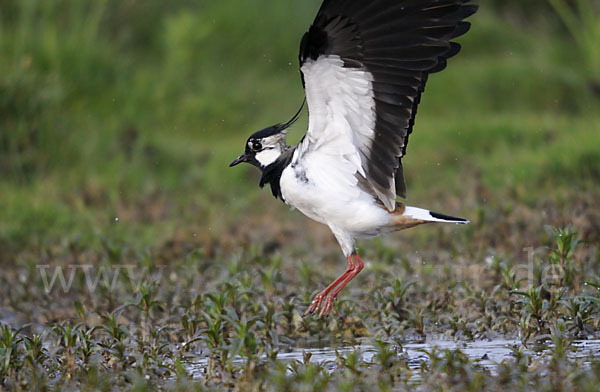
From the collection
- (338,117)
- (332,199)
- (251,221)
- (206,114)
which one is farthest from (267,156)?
(206,114)

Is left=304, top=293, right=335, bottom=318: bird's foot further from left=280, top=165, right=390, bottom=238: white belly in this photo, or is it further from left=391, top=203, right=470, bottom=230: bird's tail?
left=391, top=203, right=470, bottom=230: bird's tail

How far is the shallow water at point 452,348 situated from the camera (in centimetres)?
383

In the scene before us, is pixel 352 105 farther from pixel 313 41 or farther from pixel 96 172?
pixel 96 172

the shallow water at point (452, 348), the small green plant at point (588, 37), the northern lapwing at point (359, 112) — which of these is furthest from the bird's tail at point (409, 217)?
the small green plant at point (588, 37)

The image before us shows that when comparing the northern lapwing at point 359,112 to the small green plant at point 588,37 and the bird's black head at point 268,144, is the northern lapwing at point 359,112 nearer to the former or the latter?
the bird's black head at point 268,144

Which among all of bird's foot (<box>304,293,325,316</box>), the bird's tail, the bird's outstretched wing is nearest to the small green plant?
the bird's tail

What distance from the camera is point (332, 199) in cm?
461

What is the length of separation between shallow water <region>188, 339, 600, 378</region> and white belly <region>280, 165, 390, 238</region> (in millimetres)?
638

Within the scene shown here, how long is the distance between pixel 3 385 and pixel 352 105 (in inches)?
78.4

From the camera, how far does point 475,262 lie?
5.81 m

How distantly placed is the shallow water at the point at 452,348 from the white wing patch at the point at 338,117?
0.87 meters

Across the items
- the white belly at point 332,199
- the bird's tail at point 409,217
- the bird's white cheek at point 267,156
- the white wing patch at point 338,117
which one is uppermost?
the white wing patch at point 338,117

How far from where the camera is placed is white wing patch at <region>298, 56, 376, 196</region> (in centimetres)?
425

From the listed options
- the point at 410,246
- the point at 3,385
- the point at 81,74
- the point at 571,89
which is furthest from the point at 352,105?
the point at 571,89
